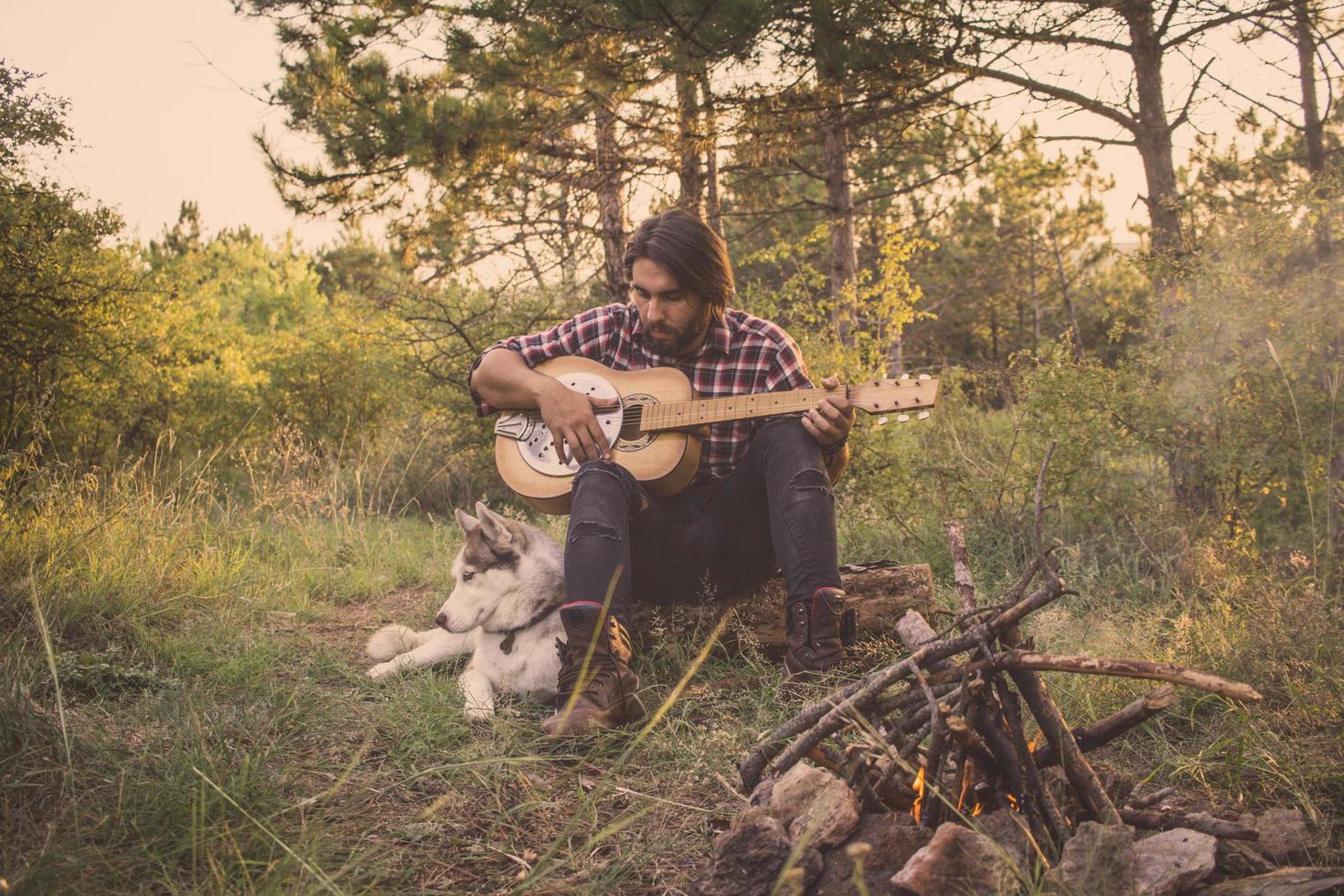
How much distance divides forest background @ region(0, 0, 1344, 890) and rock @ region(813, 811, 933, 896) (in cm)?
37

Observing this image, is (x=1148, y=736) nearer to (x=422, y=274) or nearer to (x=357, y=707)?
(x=357, y=707)

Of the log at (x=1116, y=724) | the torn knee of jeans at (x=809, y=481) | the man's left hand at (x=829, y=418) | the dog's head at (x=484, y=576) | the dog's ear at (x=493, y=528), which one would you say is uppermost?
the man's left hand at (x=829, y=418)

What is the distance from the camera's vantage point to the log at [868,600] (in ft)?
9.77

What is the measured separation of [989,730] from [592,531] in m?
1.32

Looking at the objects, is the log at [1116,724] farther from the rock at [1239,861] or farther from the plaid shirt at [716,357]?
the plaid shirt at [716,357]

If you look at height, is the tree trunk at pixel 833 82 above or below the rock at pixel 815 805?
above

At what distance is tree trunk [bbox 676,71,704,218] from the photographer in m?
5.64

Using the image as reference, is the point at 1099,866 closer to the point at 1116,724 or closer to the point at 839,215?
the point at 1116,724

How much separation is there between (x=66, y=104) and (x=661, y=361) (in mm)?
2784

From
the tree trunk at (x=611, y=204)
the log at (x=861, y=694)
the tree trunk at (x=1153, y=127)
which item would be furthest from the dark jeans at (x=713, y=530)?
the tree trunk at (x=611, y=204)

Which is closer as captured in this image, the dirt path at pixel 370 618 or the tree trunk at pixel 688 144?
the dirt path at pixel 370 618

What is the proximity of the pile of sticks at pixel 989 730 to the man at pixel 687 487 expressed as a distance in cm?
Result: 85

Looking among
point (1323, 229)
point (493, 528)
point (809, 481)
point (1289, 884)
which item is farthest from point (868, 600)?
point (1323, 229)

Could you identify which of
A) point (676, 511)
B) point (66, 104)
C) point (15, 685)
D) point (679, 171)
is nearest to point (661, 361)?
point (676, 511)
